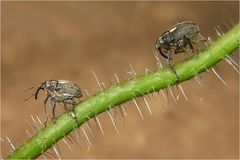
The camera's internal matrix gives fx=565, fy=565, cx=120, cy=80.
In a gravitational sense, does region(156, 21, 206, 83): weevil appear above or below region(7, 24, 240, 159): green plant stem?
above

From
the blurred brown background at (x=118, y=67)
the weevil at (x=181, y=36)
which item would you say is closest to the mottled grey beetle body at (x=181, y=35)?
the weevil at (x=181, y=36)

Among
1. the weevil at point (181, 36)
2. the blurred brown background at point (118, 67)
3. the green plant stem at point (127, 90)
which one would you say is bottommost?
the blurred brown background at point (118, 67)

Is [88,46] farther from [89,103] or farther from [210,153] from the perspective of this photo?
[89,103]

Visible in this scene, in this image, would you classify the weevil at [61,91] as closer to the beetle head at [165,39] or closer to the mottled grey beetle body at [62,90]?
the mottled grey beetle body at [62,90]

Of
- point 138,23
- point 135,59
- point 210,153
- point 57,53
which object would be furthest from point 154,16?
point 210,153

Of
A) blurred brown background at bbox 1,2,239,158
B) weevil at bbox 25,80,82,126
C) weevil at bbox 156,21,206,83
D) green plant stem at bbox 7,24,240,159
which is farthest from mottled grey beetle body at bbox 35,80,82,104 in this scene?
blurred brown background at bbox 1,2,239,158

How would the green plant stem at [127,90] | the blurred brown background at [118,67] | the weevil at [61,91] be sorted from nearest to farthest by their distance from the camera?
1. the green plant stem at [127,90]
2. the weevil at [61,91]
3. the blurred brown background at [118,67]

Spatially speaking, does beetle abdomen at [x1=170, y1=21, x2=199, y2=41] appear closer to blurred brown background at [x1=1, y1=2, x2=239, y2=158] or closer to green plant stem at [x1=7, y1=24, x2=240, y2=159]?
green plant stem at [x1=7, y1=24, x2=240, y2=159]

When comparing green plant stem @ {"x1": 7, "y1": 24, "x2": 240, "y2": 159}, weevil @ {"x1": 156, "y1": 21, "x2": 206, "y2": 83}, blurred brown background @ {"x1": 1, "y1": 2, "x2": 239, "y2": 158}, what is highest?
weevil @ {"x1": 156, "y1": 21, "x2": 206, "y2": 83}
